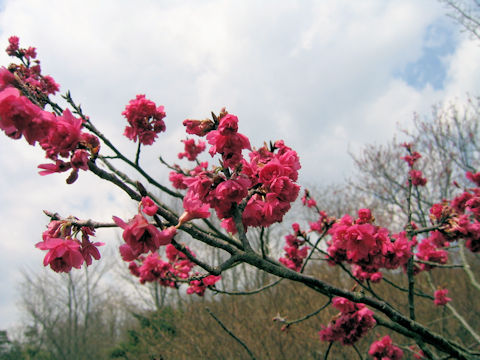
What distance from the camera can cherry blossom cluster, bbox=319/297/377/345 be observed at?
2543mm

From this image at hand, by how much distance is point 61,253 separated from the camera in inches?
44.3

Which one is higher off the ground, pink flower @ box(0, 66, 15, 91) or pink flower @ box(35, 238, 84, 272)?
pink flower @ box(0, 66, 15, 91)

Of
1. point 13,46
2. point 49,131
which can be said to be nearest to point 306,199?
point 49,131

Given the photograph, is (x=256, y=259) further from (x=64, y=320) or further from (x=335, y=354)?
(x=64, y=320)

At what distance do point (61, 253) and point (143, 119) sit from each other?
184cm

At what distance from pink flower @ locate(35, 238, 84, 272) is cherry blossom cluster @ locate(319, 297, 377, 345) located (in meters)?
2.13

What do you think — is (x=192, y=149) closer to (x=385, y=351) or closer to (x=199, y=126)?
(x=199, y=126)

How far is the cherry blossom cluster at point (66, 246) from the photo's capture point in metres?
1.13

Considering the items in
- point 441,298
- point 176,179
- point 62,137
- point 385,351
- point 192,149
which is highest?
point 192,149

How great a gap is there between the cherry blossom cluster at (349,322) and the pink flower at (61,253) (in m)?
2.13

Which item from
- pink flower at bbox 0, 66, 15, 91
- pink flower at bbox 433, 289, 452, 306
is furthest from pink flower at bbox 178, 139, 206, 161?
pink flower at bbox 433, 289, 452, 306

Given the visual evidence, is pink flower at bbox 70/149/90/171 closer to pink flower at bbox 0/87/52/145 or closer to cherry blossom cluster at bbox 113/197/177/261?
pink flower at bbox 0/87/52/145

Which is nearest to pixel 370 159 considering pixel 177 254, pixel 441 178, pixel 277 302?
pixel 441 178

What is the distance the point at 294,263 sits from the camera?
4.04 metres
